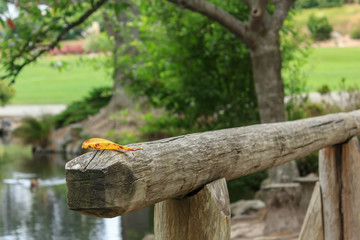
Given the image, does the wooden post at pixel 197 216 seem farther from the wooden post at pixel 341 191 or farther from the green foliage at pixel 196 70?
the green foliage at pixel 196 70

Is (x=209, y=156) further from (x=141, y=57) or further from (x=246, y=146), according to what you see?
(x=141, y=57)

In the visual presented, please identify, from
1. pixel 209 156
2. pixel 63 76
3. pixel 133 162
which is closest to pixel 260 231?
pixel 209 156

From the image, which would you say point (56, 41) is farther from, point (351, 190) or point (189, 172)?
point (189, 172)

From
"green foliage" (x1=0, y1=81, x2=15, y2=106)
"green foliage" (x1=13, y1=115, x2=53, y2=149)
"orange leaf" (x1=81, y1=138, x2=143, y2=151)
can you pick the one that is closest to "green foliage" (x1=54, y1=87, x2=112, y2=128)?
"green foliage" (x1=13, y1=115, x2=53, y2=149)

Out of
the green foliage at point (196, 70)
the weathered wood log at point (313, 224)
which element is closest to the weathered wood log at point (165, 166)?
the weathered wood log at point (313, 224)

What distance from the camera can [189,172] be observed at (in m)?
2.15

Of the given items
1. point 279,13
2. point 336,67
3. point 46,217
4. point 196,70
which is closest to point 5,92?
point 46,217

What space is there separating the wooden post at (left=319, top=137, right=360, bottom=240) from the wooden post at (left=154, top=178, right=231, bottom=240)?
178cm

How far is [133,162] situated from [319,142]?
197 centimetres

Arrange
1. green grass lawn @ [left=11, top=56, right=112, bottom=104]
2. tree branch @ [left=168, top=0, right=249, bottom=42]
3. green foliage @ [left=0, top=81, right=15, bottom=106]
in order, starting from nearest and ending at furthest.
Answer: tree branch @ [left=168, top=0, right=249, bottom=42] → green foliage @ [left=0, top=81, right=15, bottom=106] → green grass lawn @ [left=11, top=56, right=112, bottom=104]

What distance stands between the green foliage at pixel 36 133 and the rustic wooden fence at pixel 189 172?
14.2 m

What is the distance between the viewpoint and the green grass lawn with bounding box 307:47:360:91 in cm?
2864

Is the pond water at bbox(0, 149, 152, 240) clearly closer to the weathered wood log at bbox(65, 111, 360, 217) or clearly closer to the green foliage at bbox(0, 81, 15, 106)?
the weathered wood log at bbox(65, 111, 360, 217)

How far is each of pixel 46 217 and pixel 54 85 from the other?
37.7 metres
